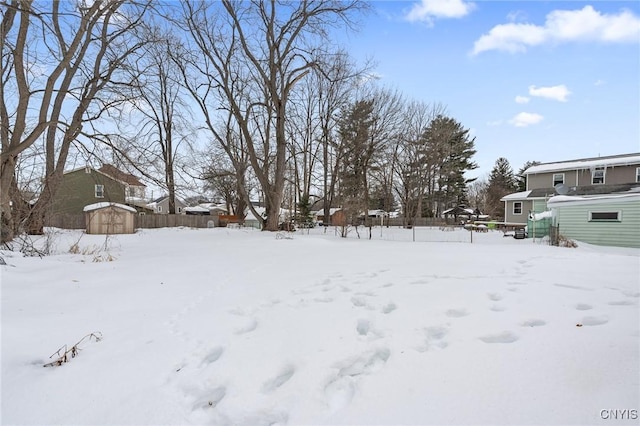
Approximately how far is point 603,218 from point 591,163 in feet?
37.5

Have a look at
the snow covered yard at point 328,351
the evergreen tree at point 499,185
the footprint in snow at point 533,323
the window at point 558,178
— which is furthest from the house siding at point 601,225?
the evergreen tree at point 499,185

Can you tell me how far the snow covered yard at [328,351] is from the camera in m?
1.79

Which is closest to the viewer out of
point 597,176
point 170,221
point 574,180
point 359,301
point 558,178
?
point 359,301

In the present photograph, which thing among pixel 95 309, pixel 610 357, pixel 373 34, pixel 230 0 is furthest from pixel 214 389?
pixel 230 0

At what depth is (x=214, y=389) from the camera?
6.90 feet

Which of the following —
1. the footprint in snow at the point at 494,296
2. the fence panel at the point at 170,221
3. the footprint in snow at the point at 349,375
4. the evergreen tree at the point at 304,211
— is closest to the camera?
the footprint in snow at the point at 349,375

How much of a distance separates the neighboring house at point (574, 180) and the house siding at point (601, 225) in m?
5.11

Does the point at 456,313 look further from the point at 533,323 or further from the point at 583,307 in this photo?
the point at 583,307

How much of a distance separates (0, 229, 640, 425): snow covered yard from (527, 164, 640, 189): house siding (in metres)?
21.3

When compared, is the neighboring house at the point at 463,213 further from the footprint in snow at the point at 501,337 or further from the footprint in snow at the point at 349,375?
the footprint in snow at the point at 349,375

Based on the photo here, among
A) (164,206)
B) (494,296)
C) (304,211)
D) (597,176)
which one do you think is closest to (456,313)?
(494,296)

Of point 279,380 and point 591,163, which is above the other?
point 591,163

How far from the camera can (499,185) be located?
136ft

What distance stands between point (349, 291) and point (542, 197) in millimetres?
23117
